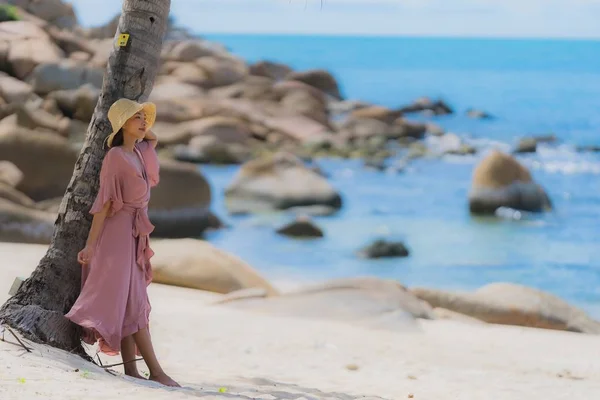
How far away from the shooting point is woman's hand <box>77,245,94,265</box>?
6132 millimetres

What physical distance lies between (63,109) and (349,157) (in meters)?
8.08

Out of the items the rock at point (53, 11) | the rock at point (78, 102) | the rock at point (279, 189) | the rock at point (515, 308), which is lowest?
the rock at point (515, 308)

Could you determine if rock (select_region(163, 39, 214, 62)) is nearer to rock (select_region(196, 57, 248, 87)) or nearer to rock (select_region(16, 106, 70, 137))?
rock (select_region(196, 57, 248, 87))

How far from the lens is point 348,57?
110m

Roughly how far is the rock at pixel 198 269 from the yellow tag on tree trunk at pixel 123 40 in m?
5.10

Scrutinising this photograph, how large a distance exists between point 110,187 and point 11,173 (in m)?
10.5

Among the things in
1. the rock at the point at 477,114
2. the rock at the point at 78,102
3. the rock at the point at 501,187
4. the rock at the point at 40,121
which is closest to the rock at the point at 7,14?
the rock at the point at 78,102

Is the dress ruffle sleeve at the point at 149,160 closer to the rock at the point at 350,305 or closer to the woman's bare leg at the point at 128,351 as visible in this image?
the woman's bare leg at the point at 128,351

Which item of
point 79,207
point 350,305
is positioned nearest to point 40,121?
→ point 350,305

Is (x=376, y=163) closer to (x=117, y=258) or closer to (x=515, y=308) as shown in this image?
(x=515, y=308)

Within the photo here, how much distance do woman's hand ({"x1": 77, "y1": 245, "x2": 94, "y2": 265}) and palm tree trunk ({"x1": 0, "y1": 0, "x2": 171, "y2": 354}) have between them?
37 centimetres

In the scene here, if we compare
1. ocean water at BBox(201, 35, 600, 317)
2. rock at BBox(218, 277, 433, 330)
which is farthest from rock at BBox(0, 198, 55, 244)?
ocean water at BBox(201, 35, 600, 317)

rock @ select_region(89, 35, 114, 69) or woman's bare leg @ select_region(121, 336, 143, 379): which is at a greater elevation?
rock @ select_region(89, 35, 114, 69)

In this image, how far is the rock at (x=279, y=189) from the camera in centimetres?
2120
